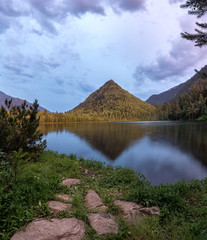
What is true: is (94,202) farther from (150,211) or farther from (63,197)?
(150,211)

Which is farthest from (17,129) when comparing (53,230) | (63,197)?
(53,230)

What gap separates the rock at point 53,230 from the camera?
11.5 feet

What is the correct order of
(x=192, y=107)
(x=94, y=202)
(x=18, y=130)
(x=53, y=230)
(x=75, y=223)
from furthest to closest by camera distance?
(x=192, y=107) < (x=18, y=130) < (x=94, y=202) < (x=75, y=223) < (x=53, y=230)

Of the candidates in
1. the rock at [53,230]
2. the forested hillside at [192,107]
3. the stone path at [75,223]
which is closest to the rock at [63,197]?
the stone path at [75,223]

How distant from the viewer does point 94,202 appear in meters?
5.33

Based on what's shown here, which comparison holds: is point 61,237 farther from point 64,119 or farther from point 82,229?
point 64,119

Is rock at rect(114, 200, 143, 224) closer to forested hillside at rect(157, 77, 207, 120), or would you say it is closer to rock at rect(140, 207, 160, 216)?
rock at rect(140, 207, 160, 216)

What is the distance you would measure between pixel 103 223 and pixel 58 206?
5.52 feet

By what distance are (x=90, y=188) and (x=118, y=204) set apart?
1.99 meters

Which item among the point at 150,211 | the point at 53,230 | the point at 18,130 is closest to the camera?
the point at 53,230

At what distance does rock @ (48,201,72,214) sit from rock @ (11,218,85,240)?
406 mm

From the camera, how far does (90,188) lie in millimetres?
6805

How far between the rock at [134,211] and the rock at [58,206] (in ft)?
6.05

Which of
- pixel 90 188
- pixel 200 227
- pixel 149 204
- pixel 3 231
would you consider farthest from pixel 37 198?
pixel 200 227
